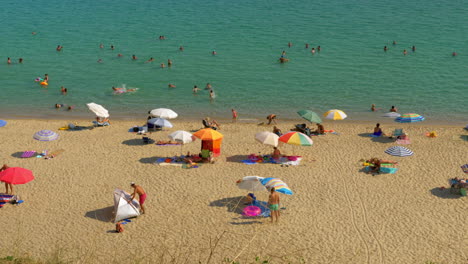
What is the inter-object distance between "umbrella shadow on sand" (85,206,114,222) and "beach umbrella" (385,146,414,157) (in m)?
12.1

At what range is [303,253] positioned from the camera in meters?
14.7

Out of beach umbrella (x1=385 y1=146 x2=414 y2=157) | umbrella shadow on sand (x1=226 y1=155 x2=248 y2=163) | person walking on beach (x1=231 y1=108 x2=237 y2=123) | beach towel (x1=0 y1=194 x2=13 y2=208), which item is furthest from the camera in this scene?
person walking on beach (x1=231 y1=108 x2=237 y2=123)

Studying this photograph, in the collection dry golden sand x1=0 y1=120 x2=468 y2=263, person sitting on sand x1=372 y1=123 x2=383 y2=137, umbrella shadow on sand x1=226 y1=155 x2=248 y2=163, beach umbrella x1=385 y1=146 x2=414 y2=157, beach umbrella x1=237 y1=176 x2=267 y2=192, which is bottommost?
dry golden sand x1=0 y1=120 x2=468 y2=263

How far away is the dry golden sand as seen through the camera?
14.9 metres

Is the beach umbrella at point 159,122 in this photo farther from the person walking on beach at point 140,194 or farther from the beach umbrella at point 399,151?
the beach umbrella at point 399,151

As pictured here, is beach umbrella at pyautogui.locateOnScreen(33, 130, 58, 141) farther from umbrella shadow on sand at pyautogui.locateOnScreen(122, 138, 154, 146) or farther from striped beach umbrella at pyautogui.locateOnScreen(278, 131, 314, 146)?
striped beach umbrella at pyautogui.locateOnScreen(278, 131, 314, 146)

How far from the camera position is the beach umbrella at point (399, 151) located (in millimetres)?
21594

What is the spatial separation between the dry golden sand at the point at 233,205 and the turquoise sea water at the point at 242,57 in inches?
284

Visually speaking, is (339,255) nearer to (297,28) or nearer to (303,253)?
(303,253)

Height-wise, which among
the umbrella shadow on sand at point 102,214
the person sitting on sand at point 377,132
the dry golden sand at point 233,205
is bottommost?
the umbrella shadow on sand at point 102,214

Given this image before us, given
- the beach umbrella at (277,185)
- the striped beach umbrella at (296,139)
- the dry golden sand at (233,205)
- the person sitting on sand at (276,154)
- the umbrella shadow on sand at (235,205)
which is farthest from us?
the person sitting on sand at (276,154)

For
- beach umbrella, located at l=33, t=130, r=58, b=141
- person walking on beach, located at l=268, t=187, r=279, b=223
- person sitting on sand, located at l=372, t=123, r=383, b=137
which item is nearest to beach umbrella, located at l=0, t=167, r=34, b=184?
beach umbrella, located at l=33, t=130, r=58, b=141

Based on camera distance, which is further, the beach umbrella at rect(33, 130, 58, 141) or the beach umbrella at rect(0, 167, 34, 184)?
the beach umbrella at rect(33, 130, 58, 141)

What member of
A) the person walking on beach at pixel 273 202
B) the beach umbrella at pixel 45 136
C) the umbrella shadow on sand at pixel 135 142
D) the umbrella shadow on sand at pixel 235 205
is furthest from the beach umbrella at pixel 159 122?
the person walking on beach at pixel 273 202
